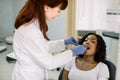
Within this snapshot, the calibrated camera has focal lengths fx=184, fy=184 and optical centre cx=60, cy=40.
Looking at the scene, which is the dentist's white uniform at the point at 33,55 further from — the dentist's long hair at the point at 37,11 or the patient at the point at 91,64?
the patient at the point at 91,64

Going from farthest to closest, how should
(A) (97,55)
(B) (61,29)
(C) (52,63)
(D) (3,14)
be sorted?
1. (D) (3,14)
2. (B) (61,29)
3. (A) (97,55)
4. (C) (52,63)

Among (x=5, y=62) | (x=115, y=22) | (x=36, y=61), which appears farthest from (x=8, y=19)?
(x=115, y=22)

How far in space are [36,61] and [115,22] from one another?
538mm

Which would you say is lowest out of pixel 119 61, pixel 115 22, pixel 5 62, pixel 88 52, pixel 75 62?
pixel 5 62

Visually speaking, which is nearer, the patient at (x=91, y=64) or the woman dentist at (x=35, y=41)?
the woman dentist at (x=35, y=41)

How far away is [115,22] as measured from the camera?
41.3 inches

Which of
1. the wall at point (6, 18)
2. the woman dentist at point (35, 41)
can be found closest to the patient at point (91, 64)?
the woman dentist at point (35, 41)

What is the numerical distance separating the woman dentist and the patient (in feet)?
1.22

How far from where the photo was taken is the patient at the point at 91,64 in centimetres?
157

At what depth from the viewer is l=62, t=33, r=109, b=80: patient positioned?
1571mm

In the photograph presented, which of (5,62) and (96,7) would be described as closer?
(96,7)

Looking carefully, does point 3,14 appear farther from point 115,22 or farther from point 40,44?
point 115,22

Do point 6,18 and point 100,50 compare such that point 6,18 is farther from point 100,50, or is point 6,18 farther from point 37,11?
point 37,11

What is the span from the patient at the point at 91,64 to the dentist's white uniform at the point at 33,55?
403 millimetres
